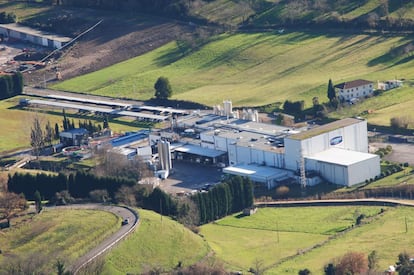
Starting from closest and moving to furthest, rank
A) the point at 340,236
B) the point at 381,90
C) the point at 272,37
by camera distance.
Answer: the point at 340,236 → the point at 381,90 → the point at 272,37

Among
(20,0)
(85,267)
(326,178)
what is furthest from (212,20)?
(85,267)

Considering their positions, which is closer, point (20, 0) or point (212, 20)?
point (212, 20)

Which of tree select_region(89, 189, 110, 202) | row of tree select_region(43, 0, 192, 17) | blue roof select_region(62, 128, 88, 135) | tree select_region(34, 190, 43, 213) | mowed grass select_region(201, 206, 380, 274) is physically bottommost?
mowed grass select_region(201, 206, 380, 274)

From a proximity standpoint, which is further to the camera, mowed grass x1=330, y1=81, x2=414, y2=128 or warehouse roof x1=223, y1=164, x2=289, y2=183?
mowed grass x1=330, y1=81, x2=414, y2=128

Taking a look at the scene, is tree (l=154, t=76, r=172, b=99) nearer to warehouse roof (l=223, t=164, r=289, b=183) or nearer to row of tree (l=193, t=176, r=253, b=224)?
warehouse roof (l=223, t=164, r=289, b=183)

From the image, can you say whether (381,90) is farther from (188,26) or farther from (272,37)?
(188,26)

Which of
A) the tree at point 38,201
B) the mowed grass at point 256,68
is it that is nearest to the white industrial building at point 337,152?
the mowed grass at point 256,68

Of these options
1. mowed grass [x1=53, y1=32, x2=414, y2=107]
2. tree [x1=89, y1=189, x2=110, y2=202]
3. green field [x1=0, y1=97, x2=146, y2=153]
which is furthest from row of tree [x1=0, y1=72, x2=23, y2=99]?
tree [x1=89, y1=189, x2=110, y2=202]
